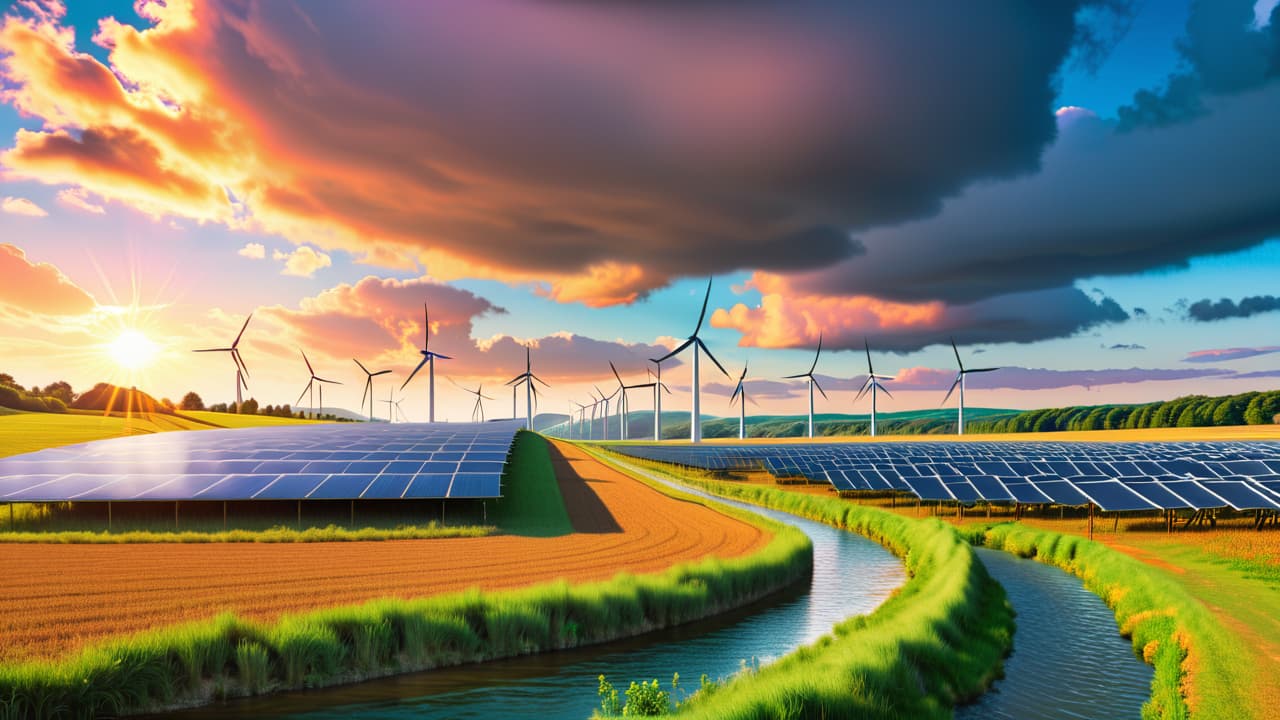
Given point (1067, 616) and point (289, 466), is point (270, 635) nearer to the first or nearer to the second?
point (1067, 616)


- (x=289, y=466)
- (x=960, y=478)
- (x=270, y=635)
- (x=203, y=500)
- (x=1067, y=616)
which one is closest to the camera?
(x=270, y=635)

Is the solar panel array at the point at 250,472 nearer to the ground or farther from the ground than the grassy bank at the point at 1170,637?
farther from the ground

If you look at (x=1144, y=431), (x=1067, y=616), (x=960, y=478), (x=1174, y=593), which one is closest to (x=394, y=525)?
(x=1067, y=616)

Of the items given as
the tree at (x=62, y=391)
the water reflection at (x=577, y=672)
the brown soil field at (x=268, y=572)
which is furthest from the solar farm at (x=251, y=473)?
the tree at (x=62, y=391)

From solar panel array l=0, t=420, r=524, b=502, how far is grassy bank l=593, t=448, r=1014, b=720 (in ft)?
99.1

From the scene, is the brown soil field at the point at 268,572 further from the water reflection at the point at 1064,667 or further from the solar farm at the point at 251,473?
the water reflection at the point at 1064,667

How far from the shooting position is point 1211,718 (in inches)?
737

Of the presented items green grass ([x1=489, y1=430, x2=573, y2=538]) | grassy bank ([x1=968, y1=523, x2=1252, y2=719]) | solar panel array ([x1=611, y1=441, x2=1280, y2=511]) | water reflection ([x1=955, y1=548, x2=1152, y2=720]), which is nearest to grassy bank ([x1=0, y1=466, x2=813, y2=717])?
water reflection ([x1=955, y1=548, x2=1152, y2=720])

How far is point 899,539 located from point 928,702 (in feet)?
111

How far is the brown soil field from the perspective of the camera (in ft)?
84.1

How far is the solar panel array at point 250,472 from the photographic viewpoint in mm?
48875

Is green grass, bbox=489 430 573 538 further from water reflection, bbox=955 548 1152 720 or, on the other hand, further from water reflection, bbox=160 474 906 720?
water reflection, bbox=955 548 1152 720

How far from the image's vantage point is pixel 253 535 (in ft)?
144

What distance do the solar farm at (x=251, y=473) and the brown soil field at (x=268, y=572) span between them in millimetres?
Result: 6953
